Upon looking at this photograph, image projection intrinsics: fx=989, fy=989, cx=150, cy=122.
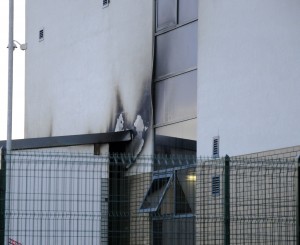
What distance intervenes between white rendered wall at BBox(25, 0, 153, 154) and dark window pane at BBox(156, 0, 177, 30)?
0.29 meters

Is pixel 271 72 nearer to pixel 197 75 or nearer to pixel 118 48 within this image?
pixel 197 75

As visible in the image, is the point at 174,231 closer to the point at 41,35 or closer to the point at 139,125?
the point at 139,125

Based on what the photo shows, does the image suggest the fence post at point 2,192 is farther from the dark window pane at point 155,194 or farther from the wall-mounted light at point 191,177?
the wall-mounted light at point 191,177

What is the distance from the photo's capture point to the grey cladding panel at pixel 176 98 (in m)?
20.5

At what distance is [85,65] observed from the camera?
2494cm

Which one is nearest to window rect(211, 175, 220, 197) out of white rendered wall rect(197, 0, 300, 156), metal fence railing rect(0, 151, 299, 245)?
metal fence railing rect(0, 151, 299, 245)

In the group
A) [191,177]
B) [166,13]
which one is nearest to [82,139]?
[166,13]

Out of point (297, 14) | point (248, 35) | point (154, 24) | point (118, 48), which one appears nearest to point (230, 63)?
point (248, 35)

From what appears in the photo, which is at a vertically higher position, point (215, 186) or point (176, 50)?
point (176, 50)

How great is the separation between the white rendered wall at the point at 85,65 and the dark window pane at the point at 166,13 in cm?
29

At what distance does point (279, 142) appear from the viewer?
17.4m

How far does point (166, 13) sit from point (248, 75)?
3.96 meters

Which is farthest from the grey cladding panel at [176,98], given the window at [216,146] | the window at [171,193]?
the window at [171,193]

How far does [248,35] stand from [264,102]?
4.65 ft
